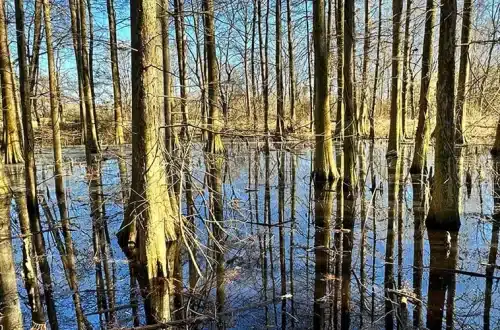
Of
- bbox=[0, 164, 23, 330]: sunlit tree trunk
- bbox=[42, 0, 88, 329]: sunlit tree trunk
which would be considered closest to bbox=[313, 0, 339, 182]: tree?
bbox=[42, 0, 88, 329]: sunlit tree trunk

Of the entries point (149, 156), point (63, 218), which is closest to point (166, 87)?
point (63, 218)

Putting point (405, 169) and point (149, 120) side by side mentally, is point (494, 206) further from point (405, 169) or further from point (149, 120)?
point (149, 120)

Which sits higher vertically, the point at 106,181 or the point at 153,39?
the point at 153,39

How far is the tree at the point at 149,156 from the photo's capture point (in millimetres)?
4488

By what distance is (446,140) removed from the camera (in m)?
6.56

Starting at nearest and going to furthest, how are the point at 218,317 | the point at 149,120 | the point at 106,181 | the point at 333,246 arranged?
1. the point at 218,317
2. the point at 149,120
3. the point at 333,246
4. the point at 106,181

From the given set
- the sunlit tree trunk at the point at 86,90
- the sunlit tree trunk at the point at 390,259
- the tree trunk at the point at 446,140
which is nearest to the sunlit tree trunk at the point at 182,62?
the sunlit tree trunk at the point at 390,259

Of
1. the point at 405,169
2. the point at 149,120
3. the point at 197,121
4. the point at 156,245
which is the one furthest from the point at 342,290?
the point at 405,169

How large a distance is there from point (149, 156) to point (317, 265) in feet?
8.63

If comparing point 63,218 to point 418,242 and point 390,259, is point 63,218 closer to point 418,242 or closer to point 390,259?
point 390,259

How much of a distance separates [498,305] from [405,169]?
9245 millimetres

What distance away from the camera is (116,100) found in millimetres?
18766

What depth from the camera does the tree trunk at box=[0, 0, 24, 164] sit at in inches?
305

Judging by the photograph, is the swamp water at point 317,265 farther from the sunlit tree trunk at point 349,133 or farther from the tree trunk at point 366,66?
the tree trunk at point 366,66
